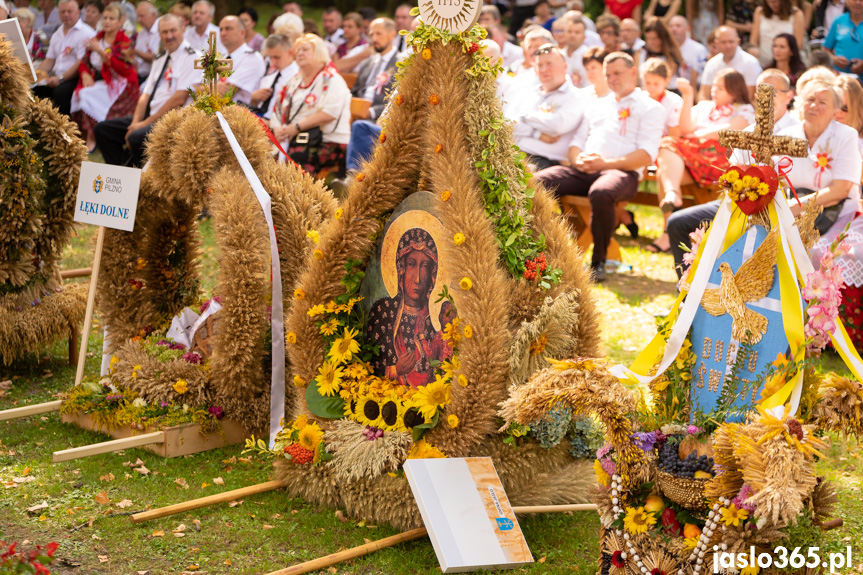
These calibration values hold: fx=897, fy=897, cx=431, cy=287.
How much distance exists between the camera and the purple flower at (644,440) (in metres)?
2.94

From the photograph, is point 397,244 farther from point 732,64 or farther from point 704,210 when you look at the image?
point 732,64

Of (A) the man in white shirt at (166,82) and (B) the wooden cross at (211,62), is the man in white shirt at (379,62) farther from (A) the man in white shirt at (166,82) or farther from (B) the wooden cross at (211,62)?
(B) the wooden cross at (211,62)

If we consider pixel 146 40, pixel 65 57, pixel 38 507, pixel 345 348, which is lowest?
pixel 38 507

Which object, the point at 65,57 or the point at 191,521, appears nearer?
the point at 191,521

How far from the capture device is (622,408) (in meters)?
2.86

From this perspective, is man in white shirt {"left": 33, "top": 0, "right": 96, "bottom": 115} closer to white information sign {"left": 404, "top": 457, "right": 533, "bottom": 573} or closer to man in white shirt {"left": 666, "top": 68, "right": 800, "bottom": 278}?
man in white shirt {"left": 666, "top": 68, "right": 800, "bottom": 278}

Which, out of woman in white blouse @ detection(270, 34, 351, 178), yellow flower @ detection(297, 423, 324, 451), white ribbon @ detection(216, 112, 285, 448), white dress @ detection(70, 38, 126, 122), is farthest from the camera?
white dress @ detection(70, 38, 126, 122)

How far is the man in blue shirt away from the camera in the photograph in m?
9.19

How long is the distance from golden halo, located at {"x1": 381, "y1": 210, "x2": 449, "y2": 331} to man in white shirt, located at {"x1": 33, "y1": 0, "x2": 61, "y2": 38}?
10.5 m

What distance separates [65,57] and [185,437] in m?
8.61

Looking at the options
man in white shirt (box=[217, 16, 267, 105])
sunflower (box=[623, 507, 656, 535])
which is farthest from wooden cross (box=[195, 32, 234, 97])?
man in white shirt (box=[217, 16, 267, 105])

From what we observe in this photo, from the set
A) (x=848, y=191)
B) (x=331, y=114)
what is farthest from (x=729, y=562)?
(x=331, y=114)

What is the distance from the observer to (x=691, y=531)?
282 centimetres

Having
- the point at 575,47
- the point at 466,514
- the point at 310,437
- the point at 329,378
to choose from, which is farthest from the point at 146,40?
the point at 466,514
